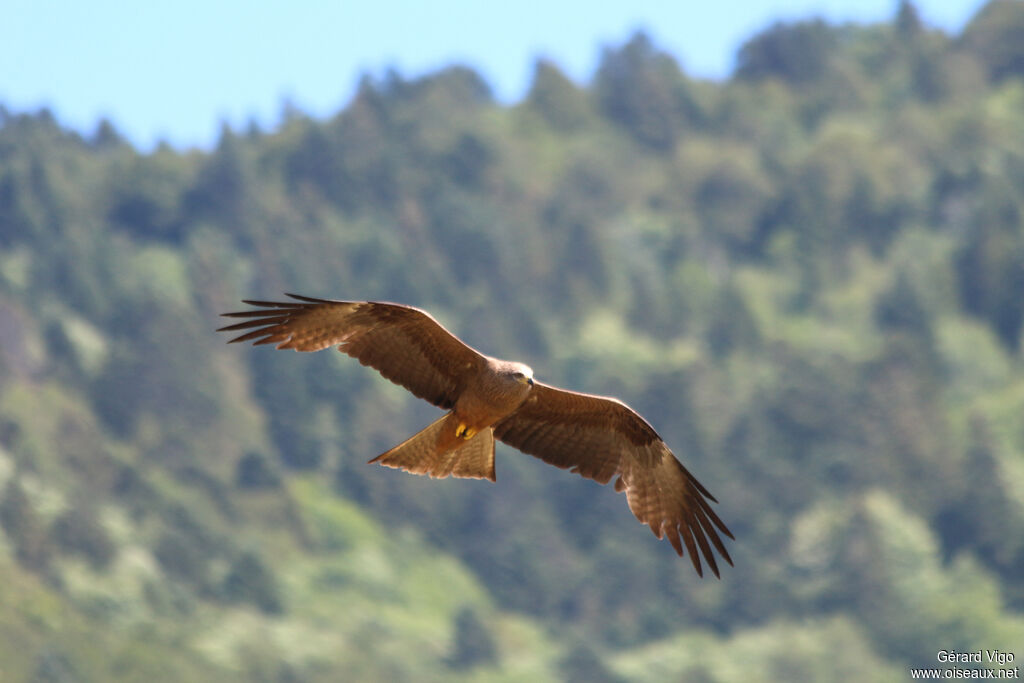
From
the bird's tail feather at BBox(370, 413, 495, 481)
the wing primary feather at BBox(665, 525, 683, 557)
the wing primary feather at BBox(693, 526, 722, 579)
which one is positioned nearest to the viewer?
the bird's tail feather at BBox(370, 413, 495, 481)

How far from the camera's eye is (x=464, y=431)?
13594mm

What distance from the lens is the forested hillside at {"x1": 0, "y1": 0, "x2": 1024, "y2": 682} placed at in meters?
75.4

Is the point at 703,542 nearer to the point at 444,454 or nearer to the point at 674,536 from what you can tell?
the point at 674,536

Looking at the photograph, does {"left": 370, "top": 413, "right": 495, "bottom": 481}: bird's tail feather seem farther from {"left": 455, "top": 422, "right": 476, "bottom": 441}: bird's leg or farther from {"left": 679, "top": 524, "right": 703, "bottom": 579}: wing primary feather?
{"left": 679, "top": 524, "right": 703, "bottom": 579}: wing primary feather

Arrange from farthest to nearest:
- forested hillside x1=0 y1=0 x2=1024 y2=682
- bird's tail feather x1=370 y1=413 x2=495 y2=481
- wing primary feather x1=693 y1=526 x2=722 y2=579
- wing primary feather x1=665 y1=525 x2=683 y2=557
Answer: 1. forested hillside x1=0 y1=0 x2=1024 y2=682
2. wing primary feather x1=665 y1=525 x2=683 y2=557
3. wing primary feather x1=693 y1=526 x2=722 y2=579
4. bird's tail feather x1=370 y1=413 x2=495 y2=481

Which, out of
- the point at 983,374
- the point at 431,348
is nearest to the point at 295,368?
the point at 983,374

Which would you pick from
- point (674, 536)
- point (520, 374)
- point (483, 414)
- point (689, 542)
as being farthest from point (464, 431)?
point (689, 542)

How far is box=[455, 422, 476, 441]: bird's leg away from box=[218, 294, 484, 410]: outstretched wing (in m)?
0.30

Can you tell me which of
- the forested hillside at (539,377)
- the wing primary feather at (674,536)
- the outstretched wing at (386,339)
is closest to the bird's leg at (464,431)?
the outstretched wing at (386,339)

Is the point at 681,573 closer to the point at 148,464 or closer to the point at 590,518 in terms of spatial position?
the point at 590,518

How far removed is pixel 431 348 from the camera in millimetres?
13688

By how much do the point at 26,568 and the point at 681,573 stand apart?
3262 cm

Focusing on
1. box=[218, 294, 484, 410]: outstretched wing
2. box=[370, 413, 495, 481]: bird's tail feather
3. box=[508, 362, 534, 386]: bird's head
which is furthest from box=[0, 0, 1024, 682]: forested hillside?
box=[508, 362, 534, 386]: bird's head

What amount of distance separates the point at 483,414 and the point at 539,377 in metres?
81.7
